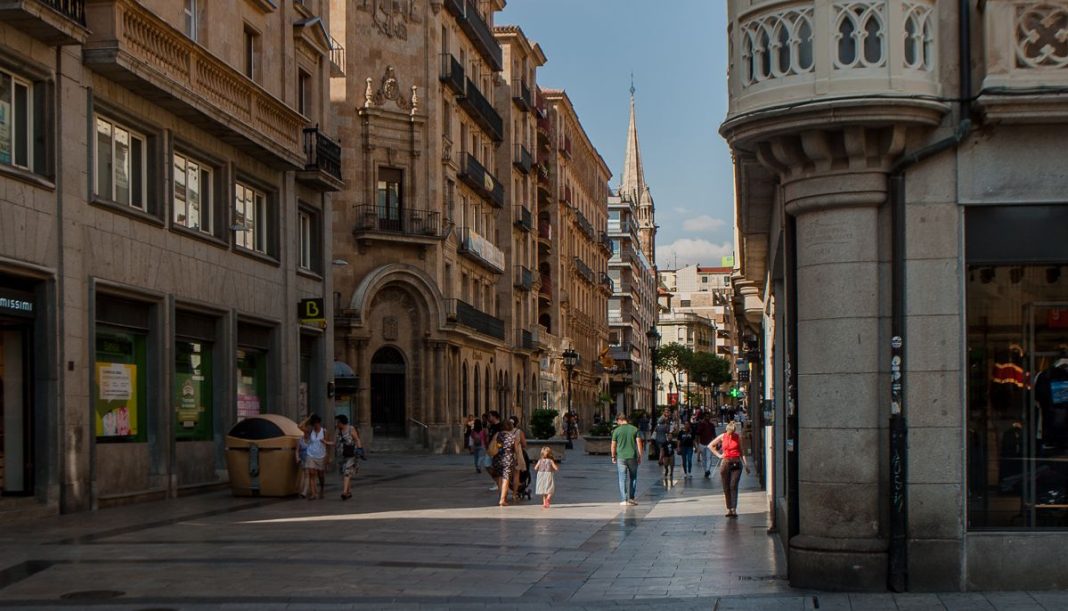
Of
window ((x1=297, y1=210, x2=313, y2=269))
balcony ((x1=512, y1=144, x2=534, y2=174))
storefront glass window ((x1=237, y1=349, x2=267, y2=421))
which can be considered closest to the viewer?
storefront glass window ((x1=237, y1=349, x2=267, y2=421))

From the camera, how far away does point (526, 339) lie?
227 ft

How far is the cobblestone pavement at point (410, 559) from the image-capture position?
40.3 ft

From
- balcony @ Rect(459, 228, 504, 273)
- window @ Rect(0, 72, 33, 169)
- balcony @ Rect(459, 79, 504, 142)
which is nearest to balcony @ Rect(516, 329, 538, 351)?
balcony @ Rect(459, 228, 504, 273)

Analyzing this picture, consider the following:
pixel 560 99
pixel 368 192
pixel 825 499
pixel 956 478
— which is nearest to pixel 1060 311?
pixel 956 478

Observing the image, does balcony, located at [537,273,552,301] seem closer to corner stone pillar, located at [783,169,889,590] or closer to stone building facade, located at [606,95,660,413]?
stone building facade, located at [606,95,660,413]

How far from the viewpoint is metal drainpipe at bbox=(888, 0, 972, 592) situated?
12.0 meters

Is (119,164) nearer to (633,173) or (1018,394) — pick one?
(1018,394)

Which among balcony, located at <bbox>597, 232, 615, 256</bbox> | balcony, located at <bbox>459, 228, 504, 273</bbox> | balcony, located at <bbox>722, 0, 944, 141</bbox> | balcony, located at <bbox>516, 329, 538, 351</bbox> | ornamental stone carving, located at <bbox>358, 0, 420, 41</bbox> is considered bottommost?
balcony, located at <bbox>516, 329, 538, 351</bbox>

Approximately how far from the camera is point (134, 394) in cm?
2473

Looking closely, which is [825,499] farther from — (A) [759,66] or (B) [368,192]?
(B) [368,192]

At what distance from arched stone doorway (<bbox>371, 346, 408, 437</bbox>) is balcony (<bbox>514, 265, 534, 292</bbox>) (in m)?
15.9

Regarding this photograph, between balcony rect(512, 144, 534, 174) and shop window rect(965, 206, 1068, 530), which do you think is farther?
balcony rect(512, 144, 534, 174)

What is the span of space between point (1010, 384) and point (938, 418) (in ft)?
2.67

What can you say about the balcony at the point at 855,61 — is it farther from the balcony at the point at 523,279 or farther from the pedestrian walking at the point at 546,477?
the balcony at the point at 523,279
